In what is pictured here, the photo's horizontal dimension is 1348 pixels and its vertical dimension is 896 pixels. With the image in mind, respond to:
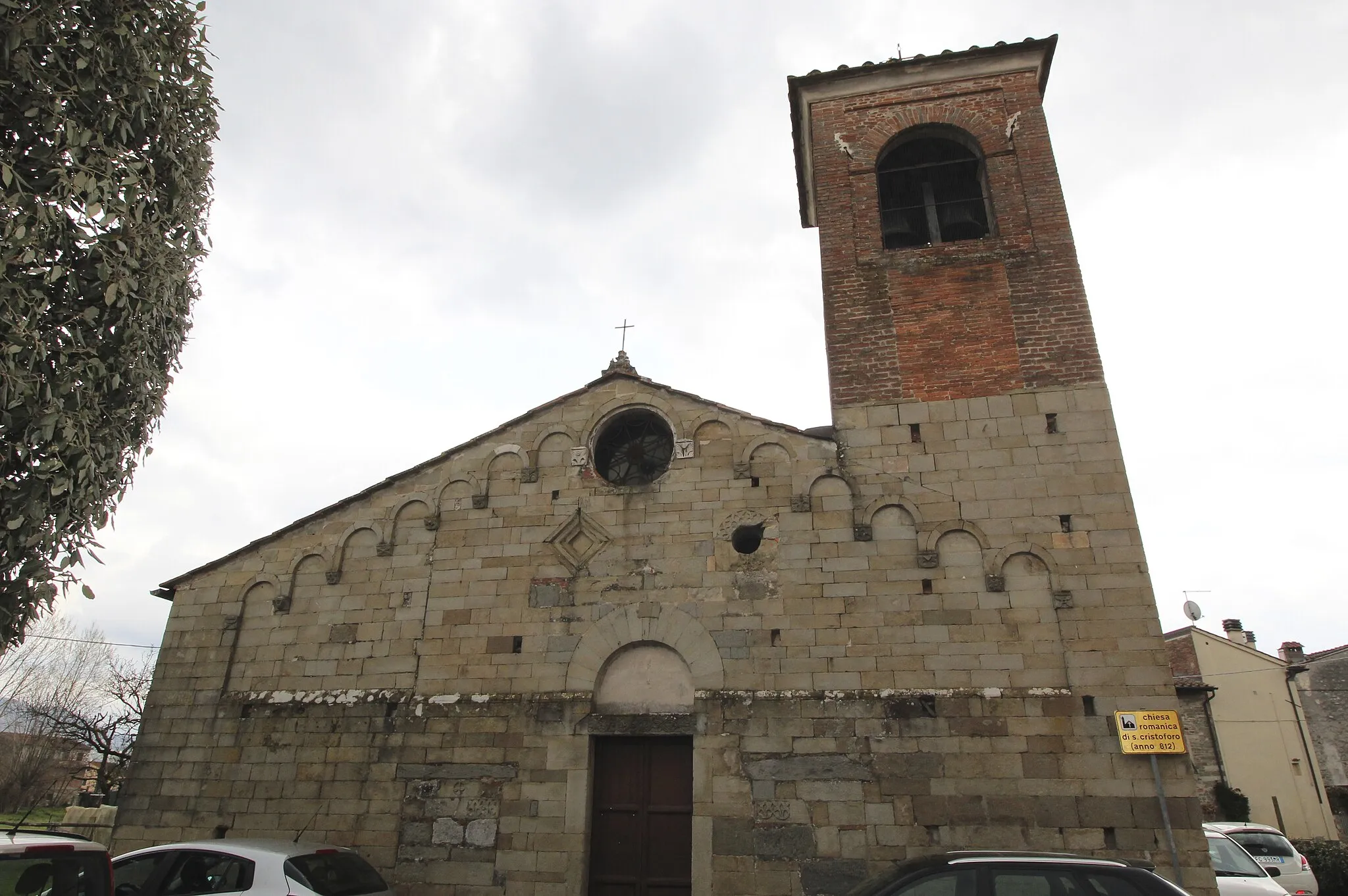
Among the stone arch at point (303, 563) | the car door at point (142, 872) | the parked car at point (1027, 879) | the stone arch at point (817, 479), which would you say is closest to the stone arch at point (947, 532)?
the stone arch at point (817, 479)

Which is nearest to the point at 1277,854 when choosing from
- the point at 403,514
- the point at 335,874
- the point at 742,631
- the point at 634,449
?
the point at 742,631

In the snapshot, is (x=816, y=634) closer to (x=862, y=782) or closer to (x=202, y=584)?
(x=862, y=782)

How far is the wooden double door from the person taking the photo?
8484mm

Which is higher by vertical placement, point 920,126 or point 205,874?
point 920,126

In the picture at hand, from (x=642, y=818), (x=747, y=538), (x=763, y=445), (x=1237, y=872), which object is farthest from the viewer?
(x=1237, y=872)

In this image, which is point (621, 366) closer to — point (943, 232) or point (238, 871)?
point (943, 232)

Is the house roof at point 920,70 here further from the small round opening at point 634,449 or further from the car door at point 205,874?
the car door at point 205,874

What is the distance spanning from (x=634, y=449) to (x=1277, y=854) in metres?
13.0

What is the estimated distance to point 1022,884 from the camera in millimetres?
4816

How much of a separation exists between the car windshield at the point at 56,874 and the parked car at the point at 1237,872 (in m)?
12.5

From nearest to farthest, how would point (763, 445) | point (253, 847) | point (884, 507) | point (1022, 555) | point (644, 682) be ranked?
point (253, 847) → point (1022, 555) → point (644, 682) → point (884, 507) → point (763, 445)

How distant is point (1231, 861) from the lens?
11734mm

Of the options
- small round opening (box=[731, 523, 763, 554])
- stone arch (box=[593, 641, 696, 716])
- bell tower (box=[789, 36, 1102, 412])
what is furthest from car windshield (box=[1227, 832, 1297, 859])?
stone arch (box=[593, 641, 696, 716])

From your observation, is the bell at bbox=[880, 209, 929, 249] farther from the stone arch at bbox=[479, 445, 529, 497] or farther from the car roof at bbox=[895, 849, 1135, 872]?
the car roof at bbox=[895, 849, 1135, 872]
